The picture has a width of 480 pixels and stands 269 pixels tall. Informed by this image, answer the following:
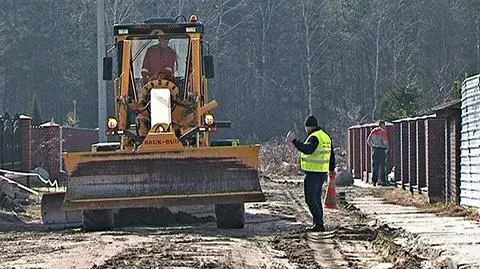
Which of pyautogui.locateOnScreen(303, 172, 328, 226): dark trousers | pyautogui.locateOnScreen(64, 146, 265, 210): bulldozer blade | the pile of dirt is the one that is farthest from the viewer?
the pile of dirt

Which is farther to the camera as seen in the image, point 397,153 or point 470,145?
point 397,153

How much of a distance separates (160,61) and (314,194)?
408 cm

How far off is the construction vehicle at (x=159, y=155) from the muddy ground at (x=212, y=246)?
46 centimetres

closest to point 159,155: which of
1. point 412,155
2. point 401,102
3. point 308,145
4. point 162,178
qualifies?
point 162,178

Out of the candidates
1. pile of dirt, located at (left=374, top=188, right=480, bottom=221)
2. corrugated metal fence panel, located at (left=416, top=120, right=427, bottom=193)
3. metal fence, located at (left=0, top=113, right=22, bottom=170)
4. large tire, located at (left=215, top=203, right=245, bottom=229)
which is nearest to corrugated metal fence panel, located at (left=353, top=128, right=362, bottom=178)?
pile of dirt, located at (left=374, top=188, right=480, bottom=221)

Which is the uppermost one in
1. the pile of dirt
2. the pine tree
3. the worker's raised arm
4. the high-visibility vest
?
the pine tree

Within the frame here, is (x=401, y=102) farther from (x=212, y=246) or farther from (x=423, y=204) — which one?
(x=212, y=246)

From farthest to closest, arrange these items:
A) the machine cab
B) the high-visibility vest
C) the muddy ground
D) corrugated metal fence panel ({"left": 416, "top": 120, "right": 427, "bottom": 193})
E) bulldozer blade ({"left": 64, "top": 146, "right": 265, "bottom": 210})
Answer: corrugated metal fence panel ({"left": 416, "top": 120, "right": 427, "bottom": 193})
the machine cab
the high-visibility vest
bulldozer blade ({"left": 64, "top": 146, "right": 265, "bottom": 210})
the muddy ground

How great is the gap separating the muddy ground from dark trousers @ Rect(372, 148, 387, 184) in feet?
37.9

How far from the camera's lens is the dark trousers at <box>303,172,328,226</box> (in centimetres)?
1712

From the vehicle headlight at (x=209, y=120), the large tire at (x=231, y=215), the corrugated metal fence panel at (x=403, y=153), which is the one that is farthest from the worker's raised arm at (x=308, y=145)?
the corrugated metal fence panel at (x=403, y=153)

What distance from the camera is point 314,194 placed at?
17.3 meters

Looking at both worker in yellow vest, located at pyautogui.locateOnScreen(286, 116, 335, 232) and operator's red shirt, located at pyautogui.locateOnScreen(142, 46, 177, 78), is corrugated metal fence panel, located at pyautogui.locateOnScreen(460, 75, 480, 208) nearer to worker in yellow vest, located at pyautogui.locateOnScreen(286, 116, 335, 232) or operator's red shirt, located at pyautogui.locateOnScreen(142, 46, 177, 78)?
worker in yellow vest, located at pyautogui.locateOnScreen(286, 116, 335, 232)

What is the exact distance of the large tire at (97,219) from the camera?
693 inches
